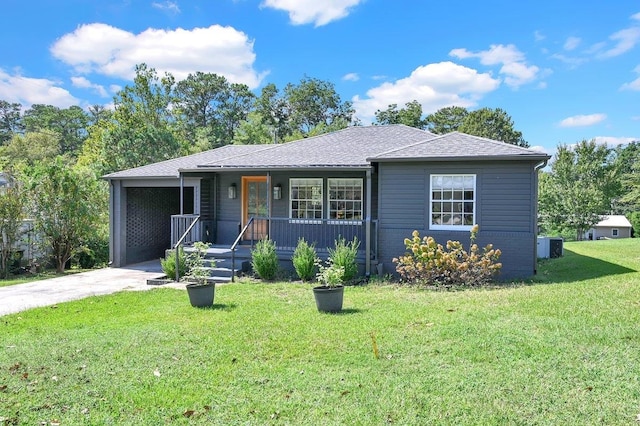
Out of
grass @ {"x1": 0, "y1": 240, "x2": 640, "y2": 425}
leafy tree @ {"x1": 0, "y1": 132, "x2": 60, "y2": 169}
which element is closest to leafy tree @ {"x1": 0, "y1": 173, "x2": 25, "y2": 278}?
grass @ {"x1": 0, "y1": 240, "x2": 640, "y2": 425}

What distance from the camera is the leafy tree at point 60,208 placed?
40.6ft

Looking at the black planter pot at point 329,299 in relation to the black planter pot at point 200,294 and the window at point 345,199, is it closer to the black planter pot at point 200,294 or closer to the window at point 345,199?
the black planter pot at point 200,294

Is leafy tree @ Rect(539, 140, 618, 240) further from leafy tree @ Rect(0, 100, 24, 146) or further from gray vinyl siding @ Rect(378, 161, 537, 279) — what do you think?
leafy tree @ Rect(0, 100, 24, 146)

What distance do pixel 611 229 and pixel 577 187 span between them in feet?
31.5

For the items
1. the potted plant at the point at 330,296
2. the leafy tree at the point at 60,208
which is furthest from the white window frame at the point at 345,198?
the leafy tree at the point at 60,208

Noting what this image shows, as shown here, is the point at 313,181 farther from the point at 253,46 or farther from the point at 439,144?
the point at 253,46

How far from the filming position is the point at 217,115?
139 feet

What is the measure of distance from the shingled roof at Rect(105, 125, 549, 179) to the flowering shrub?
1840 millimetres

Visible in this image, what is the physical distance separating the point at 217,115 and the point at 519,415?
4203 cm

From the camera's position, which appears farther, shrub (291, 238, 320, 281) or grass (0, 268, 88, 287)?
grass (0, 268, 88, 287)

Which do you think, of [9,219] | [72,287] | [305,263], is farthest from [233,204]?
[9,219]

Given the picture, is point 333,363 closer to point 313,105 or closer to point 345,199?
point 345,199

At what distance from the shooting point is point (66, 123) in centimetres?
5481

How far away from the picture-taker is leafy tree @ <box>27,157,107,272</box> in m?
12.4
